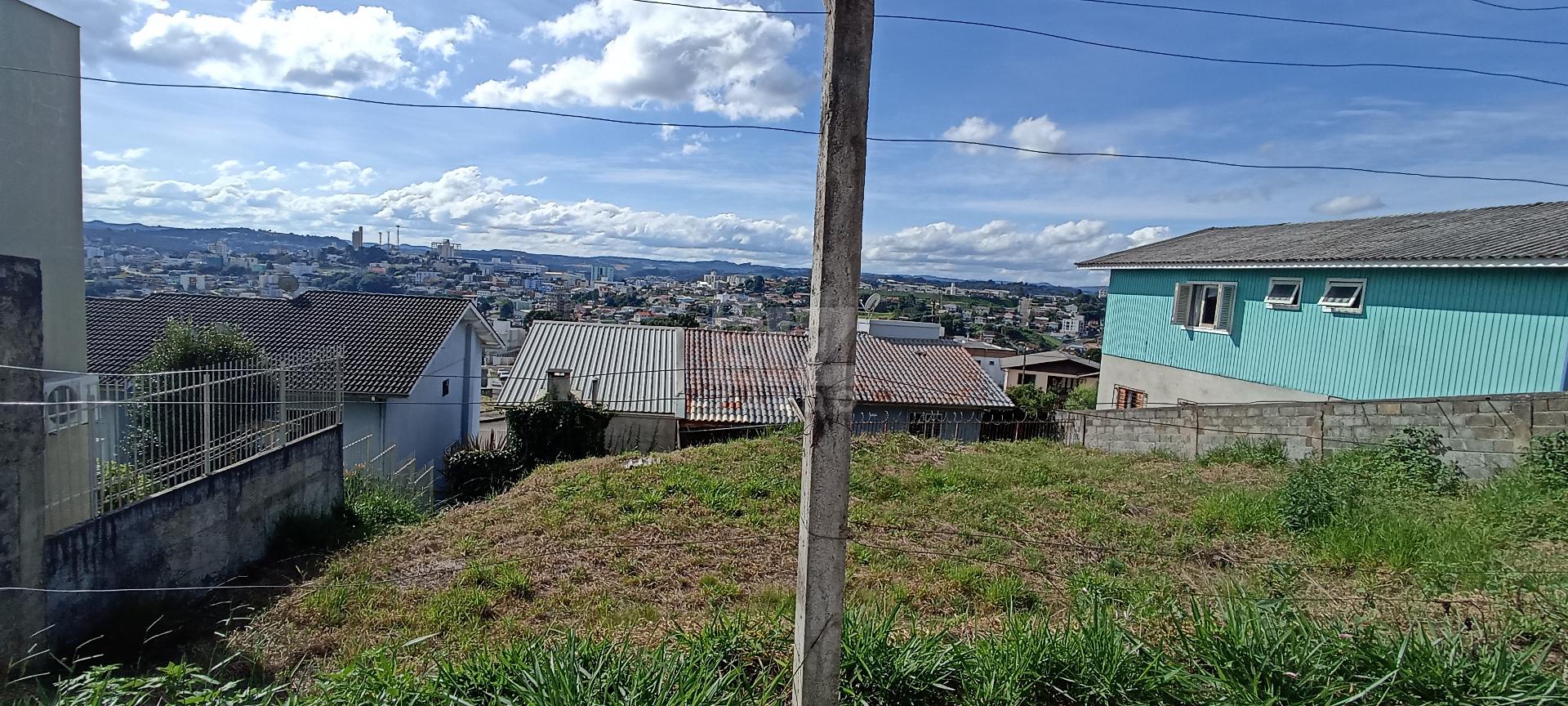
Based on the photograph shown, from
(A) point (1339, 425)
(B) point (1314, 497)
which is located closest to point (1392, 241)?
(A) point (1339, 425)

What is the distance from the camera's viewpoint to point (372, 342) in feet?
54.9

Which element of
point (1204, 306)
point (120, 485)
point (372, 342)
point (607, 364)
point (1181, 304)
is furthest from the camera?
point (607, 364)

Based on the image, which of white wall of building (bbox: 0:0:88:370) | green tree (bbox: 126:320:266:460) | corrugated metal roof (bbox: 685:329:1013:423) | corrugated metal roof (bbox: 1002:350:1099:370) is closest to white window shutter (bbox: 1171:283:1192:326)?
corrugated metal roof (bbox: 685:329:1013:423)

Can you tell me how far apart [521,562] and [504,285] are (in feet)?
73.3

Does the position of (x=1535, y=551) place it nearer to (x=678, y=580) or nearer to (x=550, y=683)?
(x=678, y=580)

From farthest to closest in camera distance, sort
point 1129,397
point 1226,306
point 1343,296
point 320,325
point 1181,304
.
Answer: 1. point 320,325
2. point 1129,397
3. point 1181,304
4. point 1226,306
5. point 1343,296

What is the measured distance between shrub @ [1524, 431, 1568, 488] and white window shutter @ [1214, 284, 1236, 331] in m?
7.06

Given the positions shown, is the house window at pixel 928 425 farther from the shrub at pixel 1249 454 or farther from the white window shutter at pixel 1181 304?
the white window shutter at pixel 1181 304

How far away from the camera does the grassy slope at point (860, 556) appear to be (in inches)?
180

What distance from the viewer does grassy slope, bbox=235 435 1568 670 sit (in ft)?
15.0

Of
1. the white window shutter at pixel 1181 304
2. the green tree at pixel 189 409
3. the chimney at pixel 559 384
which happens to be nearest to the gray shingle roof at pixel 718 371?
the chimney at pixel 559 384

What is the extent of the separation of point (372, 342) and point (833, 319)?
17.1 metres

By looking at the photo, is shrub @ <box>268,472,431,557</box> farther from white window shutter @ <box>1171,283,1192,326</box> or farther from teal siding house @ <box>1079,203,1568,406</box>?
white window shutter @ <box>1171,283,1192,326</box>

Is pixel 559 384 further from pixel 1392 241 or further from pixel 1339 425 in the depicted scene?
pixel 1392 241
